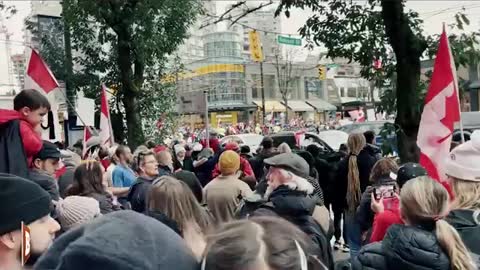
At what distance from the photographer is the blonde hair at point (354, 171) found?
24.2ft

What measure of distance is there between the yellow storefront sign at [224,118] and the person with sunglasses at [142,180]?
192 ft

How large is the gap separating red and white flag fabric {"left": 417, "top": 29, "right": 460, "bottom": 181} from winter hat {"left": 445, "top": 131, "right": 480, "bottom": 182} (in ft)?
4.72

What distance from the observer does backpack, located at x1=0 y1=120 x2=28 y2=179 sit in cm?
412

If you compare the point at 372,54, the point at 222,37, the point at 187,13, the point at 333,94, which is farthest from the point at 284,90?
the point at 372,54

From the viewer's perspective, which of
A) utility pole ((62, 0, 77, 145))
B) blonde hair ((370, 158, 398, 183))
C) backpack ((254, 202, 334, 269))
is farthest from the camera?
utility pole ((62, 0, 77, 145))

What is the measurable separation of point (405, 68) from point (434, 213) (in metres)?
4.03

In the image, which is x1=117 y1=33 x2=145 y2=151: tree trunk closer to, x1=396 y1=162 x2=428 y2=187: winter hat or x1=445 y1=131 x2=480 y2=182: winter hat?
x1=396 y1=162 x2=428 y2=187: winter hat

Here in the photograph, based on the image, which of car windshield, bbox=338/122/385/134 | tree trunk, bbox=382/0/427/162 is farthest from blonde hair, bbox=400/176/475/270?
car windshield, bbox=338/122/385/134

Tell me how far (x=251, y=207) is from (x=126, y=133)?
1140cm

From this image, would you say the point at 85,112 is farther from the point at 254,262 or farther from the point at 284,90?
the point at 284,90

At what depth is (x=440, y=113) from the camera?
523 cm

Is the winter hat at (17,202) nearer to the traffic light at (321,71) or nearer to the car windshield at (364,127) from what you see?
the car windshield at (364,127)

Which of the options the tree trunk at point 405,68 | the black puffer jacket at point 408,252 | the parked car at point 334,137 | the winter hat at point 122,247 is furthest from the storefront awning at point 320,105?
the winter hat at point 122,247

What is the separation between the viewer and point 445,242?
9.42 ft
